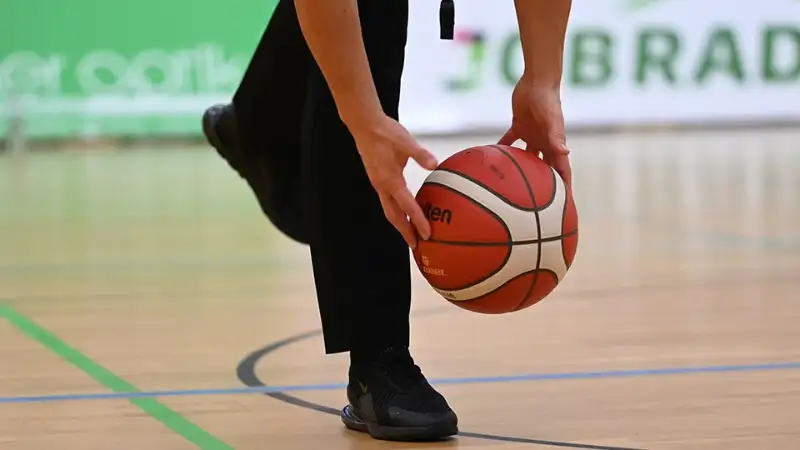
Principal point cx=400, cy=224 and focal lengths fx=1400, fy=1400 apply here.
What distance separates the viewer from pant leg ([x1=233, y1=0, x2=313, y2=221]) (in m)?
2.67

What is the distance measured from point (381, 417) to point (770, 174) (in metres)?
6.69

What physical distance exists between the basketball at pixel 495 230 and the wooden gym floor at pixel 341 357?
0.79 ft

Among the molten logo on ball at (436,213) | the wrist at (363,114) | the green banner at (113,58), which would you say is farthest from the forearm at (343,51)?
the green banner at (113,58)

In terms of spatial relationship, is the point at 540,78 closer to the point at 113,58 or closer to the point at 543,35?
the point at 543,35

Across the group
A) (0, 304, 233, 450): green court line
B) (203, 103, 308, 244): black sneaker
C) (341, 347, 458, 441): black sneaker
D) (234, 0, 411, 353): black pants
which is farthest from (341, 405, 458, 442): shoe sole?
(203, 103, 308, 244): black sneaker

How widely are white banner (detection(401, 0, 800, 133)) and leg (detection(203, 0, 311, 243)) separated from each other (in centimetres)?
861

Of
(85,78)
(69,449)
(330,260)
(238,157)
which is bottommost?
(69,449)

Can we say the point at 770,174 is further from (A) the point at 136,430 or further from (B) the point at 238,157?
(A) the point at 136,430

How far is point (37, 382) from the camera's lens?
2.66m

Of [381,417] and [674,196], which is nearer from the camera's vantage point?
[381,417]

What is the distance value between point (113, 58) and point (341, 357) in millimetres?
8209

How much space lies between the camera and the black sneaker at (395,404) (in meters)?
2.19

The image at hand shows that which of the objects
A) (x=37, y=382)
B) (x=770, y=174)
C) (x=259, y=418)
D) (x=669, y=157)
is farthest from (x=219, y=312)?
(x=669, y=157)

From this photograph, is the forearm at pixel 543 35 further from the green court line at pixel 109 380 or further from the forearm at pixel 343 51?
the green court line at pixel 109 380
